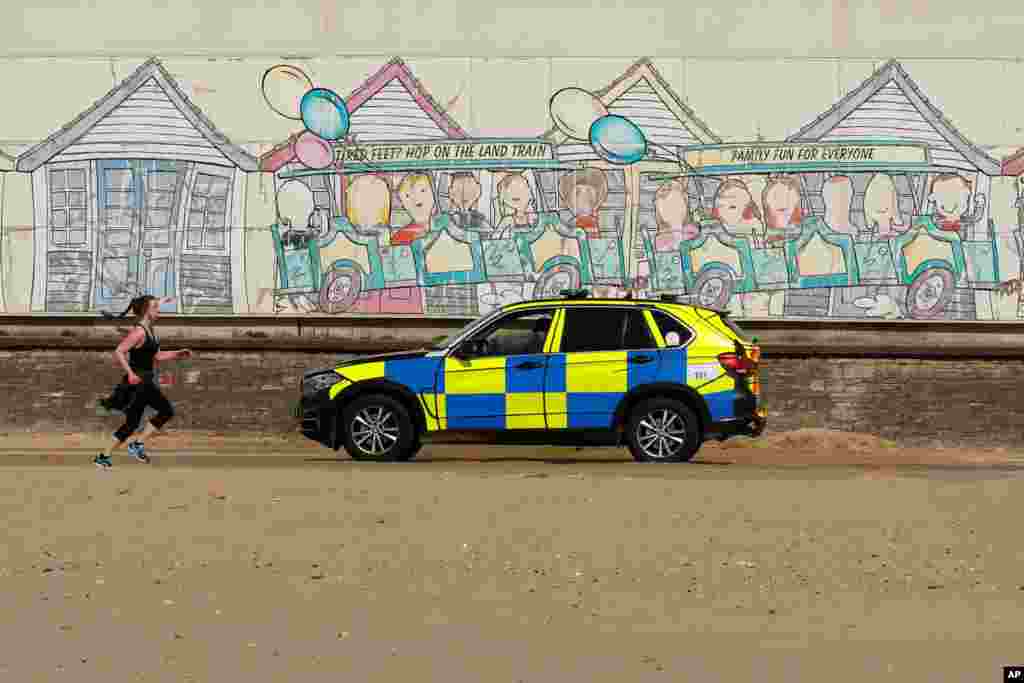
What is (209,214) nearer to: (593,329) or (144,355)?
(593,329)

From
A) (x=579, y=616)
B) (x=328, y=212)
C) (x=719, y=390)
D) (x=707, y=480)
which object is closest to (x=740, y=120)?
(x=328, y=212)

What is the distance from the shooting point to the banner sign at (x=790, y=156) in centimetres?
2505

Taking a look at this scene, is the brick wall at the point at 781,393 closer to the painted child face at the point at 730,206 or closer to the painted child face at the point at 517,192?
the painted child face at the point at 730,206

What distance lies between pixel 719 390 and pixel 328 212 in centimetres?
A: 879

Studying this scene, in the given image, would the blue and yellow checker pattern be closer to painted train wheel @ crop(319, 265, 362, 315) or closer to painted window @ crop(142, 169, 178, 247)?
painted train wheel @ crop(319, 265, 362, 315)

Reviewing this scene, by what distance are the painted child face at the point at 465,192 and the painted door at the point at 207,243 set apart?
8.93 feet

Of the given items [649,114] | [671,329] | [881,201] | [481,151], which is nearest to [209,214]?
[481,151]

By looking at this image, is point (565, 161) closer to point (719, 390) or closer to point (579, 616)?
point (719, 390)

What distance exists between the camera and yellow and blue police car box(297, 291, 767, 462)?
695 inches

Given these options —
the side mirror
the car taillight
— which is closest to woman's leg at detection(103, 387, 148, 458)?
the side mirror

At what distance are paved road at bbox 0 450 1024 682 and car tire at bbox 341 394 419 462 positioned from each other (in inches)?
119

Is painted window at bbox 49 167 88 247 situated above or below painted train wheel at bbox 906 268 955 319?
above

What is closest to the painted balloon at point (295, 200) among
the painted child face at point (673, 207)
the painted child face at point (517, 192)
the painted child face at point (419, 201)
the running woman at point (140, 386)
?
the painted child face at point (419, 201)

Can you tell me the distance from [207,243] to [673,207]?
5654 millimetres
